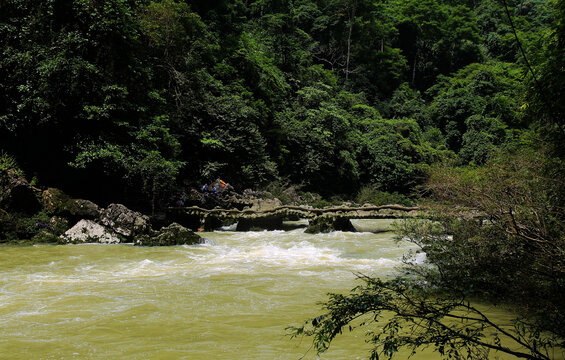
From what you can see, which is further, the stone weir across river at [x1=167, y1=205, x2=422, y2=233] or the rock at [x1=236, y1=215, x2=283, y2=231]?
the rock at [x1=236, y1=215, x2=283, y2=231]

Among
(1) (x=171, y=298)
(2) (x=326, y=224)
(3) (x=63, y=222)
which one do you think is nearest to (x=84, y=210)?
(3) (x=63, y=222)

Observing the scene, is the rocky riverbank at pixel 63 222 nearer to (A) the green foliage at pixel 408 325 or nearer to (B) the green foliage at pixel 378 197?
(A) the green foliage at pixel 408 325

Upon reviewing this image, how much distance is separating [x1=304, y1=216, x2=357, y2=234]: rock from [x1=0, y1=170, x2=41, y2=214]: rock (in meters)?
8.65

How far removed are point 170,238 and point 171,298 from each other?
202 inches

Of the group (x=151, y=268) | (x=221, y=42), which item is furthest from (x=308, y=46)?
(x=151, y=268)

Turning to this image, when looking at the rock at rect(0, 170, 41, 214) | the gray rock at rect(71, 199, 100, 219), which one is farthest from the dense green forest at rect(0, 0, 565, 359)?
the gray rock at rect(71, 199, 100, 219)

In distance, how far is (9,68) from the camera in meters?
10.9

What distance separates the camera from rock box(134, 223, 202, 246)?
400 inches

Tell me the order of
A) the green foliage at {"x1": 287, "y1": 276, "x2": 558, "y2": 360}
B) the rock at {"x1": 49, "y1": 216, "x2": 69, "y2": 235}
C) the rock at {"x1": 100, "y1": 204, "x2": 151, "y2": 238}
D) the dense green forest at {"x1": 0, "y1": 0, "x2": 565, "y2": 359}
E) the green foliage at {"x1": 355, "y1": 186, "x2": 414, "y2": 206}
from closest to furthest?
1. the green foliage at {"x1": 287, "y1": 276, "x2": 558, "y2": 360}
2. the dense green forest at {"x1": 0, "y1": 0, "x2": 565, "y2": 359}
3. the rock at {"x1": 49, "y1": 216, "x2": 69, "y2": 235}
4. the rock at {"x1": 100, "y1": 204, "x2": 151, "y2": 238}
5. the green foliage at {"x1": 355, "y1": 186, "x2": 414, "y2": 206}

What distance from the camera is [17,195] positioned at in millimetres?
10109

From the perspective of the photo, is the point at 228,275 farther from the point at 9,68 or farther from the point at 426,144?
the point at 426,144

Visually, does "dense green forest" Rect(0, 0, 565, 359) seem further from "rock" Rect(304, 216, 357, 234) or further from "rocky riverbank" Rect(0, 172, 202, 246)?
"rock" Rect(304, 216, 357, 234)

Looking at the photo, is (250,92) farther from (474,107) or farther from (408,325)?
(474,107)

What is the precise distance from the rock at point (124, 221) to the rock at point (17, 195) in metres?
1.89
